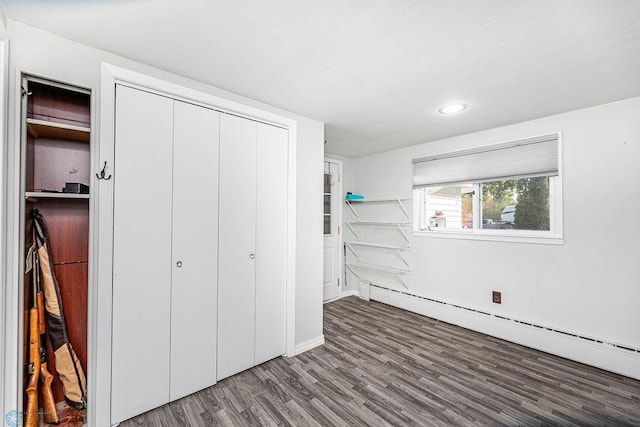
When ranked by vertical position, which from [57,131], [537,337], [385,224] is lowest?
[537,337]

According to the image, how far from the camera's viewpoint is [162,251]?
190cm

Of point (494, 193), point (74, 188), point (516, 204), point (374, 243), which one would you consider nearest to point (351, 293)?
point (374, 243)

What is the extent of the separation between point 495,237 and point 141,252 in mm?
3337

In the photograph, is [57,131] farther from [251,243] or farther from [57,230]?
[251,243]

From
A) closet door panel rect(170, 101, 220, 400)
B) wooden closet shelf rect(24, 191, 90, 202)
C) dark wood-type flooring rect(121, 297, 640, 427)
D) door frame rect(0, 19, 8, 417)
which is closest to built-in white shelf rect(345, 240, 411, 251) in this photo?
dark wood-type flooring rect(121, 297, 640, 427)

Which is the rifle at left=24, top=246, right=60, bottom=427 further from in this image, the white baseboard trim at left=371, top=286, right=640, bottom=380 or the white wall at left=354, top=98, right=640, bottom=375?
the white wall at left=354, top=98, right=640, bottom=375

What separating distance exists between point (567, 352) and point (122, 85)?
4.19m

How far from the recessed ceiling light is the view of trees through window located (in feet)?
3.66

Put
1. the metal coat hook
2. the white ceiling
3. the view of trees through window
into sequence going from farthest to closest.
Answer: the view of trees through window → the metal coat hook → the white ceiling

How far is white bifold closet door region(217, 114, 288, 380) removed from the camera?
7.26ft

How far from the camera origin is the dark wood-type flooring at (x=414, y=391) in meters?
1.82

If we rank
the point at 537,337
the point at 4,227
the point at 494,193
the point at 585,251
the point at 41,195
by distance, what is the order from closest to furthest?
the point at 4,227, the point at 41,195, the point at 585,251, the point at 537,337, the point at 494,193

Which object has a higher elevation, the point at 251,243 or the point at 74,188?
the point at 74,188

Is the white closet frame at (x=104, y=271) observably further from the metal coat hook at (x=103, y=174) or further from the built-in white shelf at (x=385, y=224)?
the built-in white shelf at (x=385, y=224)
